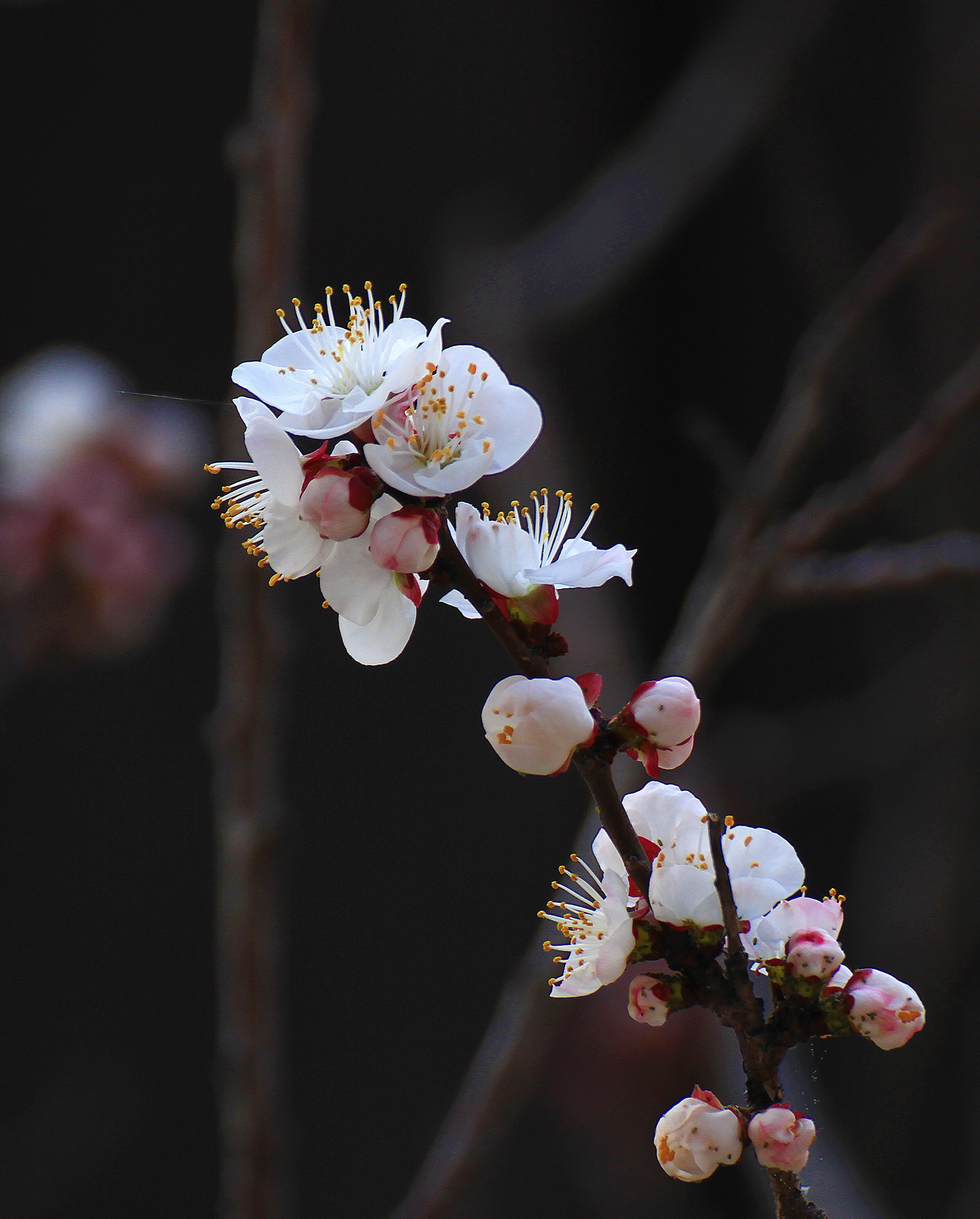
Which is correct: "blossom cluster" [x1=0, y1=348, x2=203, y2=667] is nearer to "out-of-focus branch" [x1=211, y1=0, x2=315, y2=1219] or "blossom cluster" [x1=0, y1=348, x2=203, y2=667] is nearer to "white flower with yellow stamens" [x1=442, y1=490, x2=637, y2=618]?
"out-of-focus branch" [x1=211, y1=0, x2=315, y2=1219]

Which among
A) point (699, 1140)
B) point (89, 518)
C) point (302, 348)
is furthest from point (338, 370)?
point (89, 518)

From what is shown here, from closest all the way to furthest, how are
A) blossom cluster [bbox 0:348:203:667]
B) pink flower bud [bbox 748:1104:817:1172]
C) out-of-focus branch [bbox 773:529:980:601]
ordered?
1. pink flower bud [bbox 748:1104:817:1172]
2. out-of-focus branch [bbox 773:529:980:601]
3. blossom cluster [bbox 0:348:203:667]

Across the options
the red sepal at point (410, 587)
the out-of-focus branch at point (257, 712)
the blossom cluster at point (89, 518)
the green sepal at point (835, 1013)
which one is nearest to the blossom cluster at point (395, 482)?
the red sepal at point (410, 587)

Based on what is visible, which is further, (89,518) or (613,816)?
(89,518)

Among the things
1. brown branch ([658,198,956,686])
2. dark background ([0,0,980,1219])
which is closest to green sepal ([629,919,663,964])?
brown branch ([658,198,956,686])

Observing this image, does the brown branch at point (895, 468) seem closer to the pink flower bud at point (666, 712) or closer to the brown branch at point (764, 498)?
the brown branch at point (764, 498)

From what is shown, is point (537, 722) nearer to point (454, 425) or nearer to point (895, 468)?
point (454, 425)
